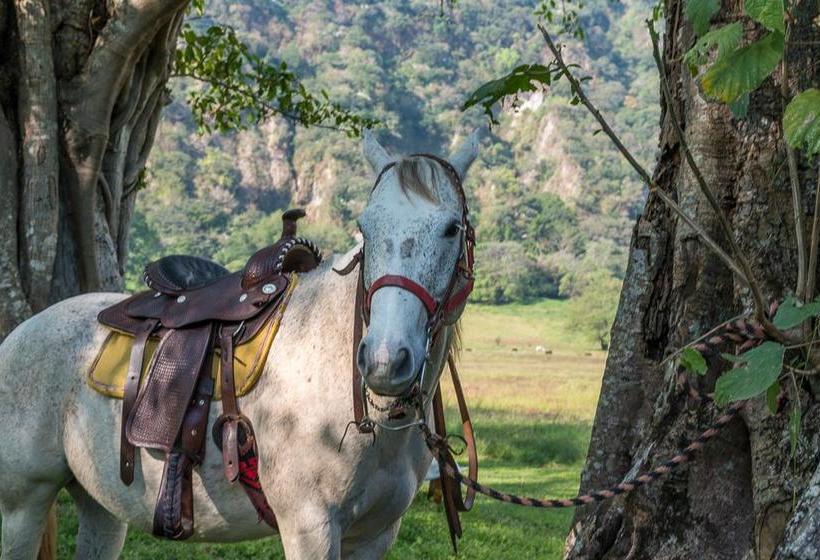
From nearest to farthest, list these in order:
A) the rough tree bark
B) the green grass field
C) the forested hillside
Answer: the rough tree bark → the green grass field → the forested hillside

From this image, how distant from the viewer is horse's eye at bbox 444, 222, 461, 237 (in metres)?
3.15

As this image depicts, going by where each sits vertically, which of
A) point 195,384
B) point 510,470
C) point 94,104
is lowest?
point 510,470

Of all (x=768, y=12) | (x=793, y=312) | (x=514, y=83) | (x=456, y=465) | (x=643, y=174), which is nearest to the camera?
(x=768, y=12)

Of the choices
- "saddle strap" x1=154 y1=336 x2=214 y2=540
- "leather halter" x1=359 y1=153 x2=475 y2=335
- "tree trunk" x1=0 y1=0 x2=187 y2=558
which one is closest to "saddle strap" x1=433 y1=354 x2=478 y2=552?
"leather halter" x1=359 y1=153 x2=475 y2=335

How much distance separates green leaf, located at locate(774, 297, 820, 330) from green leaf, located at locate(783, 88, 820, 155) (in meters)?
0.50

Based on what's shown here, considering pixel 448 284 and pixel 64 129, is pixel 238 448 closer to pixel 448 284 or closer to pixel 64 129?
pixel 448 284

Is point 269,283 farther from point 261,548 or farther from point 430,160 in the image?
point 261,548

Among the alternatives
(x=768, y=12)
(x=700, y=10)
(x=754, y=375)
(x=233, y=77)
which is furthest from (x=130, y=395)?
(x=233, y=77)

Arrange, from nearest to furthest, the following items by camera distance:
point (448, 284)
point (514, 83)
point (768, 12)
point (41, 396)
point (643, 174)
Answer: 1. point (768, 12)
2. point (643, 174)
3. point (514, 83)
4. point (448, 284)
5. point (41, 396)

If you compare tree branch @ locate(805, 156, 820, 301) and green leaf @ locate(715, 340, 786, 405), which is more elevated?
tree branch @ locate(805, 156, 820, 301)

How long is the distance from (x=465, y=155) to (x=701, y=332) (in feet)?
3.22

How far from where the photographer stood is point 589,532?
3.75 m

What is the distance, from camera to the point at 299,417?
359cm

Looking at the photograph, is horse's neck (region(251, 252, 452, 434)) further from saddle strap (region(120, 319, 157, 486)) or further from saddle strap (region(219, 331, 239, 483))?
saddle strap (region(120, 319, 157, 486))
